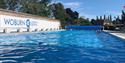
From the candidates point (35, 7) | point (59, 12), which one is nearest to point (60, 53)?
point (35, 7)

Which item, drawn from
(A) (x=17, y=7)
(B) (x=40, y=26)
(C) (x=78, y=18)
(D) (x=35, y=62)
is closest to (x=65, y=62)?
(D) (x=35, y=62)

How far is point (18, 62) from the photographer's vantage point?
7.28 metres

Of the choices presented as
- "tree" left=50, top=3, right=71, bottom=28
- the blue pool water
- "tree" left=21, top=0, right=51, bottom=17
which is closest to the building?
"tree" left=21, top=0, right=51, bottom=17

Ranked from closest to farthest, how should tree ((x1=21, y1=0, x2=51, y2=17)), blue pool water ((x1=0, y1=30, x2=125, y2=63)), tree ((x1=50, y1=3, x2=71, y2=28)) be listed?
1. blue pool water ((x1=0, y1=30, x2=125, y2=63))
2. tree ((x1=21, y1=0, x2=51, y2=17))
3. tree ((x1=50, y1=3, x2=71, y2=28))

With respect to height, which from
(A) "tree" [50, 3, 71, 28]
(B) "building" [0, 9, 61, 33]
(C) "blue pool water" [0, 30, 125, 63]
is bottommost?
(C) "blue pool water" [0, 30, 125, 63]

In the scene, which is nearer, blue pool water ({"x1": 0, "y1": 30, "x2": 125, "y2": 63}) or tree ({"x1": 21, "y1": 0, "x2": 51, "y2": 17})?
blue pool water ({"x1": 0, "y1": 30, "x2": 125, "y2": 63})

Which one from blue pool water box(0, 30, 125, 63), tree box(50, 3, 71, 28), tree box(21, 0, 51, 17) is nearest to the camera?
blue pool water box(0, 30, 125, 63)

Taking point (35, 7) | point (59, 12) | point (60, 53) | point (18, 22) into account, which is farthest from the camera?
point (59, 12)

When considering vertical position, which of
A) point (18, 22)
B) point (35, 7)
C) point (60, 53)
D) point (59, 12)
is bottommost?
point (60, 53)

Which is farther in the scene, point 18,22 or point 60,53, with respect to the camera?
point 18,22

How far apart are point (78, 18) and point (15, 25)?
1788 inches

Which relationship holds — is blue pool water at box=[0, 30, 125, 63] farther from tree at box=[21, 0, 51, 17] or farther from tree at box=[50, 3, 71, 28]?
tree at box=[50, 3, 71, 28]

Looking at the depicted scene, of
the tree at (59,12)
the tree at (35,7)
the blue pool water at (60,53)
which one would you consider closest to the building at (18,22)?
the tree at (35,7)

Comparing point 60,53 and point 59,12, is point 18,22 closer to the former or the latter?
point 60,53
